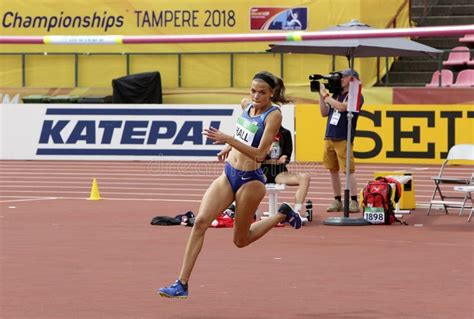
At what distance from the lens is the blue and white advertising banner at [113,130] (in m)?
27.0

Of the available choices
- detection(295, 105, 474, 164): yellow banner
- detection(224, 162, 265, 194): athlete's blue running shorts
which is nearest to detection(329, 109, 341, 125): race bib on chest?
detection(224, 162, 265, 194): athlete's blue running shorts

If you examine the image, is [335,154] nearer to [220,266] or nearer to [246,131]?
[220,266]

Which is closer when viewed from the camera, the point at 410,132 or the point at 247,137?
the point at 247,137

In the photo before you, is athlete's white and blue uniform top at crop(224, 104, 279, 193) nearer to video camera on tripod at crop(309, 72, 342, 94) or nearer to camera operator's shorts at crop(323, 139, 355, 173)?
video camera on tripod at crop(309, 72, 342, 94)

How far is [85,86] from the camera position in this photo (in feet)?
110

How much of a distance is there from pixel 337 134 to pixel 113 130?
11643 millimetres

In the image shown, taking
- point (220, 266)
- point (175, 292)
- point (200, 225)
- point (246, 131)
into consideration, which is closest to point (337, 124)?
point (220, 266)

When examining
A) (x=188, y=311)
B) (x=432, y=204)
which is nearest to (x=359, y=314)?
(x=188, y=311)

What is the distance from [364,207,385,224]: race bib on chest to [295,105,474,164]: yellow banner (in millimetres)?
10058

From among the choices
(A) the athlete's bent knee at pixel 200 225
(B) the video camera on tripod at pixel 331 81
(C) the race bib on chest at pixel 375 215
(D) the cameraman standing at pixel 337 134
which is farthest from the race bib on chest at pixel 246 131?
(D) the cameraman standing at pixel 337 134

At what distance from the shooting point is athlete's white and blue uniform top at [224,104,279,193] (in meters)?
9.78

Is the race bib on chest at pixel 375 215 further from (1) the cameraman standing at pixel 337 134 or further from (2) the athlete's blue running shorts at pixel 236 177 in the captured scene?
(2) the athlete's blue running shorts at pixel 236 177

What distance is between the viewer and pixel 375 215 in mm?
15602

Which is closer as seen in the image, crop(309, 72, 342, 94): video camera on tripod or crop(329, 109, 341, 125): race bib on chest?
crop(309, 72, 342, 94): video camera on tripod
